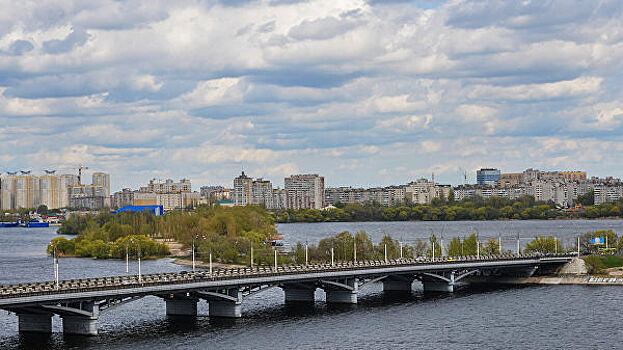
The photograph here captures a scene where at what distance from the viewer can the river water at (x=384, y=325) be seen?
68.6m

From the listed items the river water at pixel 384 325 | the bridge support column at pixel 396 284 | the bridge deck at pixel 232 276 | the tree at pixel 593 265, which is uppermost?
the bridge deck at pixel 232 276

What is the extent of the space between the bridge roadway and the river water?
1.67 meters

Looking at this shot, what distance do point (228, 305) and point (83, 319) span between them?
15.4m

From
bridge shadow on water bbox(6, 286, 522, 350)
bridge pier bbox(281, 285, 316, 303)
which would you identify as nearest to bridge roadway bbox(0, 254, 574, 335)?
bridge pier bbox(281, 285, 316, 303)

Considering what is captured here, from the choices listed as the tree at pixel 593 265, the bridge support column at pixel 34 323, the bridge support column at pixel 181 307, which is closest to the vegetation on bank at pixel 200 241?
the tree at pixel 593 265

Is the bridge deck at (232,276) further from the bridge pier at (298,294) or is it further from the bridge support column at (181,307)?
the bridge support column at (181,307)

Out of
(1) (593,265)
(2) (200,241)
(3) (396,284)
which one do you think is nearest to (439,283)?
(3) (396,284)

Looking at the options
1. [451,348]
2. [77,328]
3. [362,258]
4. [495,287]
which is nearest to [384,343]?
[451,348]

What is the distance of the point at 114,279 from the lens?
3041 inches

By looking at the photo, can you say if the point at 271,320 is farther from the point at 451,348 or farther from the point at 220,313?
the point at 451,348

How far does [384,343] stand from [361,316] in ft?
46.7

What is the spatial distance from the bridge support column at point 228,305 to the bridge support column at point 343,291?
44.2 feet

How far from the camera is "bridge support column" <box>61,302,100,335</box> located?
227ft

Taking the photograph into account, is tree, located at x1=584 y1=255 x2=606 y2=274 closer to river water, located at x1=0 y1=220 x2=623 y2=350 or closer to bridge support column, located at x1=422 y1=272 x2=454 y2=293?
river water, located at x1=0 y1=220 x2=623 y2=350
